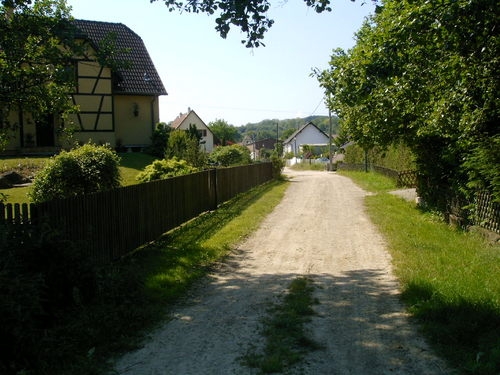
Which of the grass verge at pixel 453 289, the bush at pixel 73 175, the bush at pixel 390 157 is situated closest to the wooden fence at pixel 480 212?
the grass verge at pixel 453 289

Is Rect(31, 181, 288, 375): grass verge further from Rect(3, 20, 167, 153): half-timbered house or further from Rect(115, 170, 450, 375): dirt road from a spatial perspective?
Rect(3, 20, 167, 153): half-timbered house

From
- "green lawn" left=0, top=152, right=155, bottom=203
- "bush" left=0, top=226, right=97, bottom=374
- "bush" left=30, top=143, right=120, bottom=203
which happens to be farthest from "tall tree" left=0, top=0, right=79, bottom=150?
"green lawn" left=0, top=152, right=155, bottom=203

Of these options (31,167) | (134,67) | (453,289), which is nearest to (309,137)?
(134,67)

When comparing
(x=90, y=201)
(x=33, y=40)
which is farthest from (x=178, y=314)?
(x=33, y=40)

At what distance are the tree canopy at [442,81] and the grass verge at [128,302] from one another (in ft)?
16.0

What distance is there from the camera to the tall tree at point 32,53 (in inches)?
Answer: 306

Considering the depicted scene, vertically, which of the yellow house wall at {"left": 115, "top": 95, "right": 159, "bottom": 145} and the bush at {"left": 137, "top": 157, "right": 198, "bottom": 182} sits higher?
the yellow house wall at {"left": 115, "top": 95, "right": 159, "bottom": 145}

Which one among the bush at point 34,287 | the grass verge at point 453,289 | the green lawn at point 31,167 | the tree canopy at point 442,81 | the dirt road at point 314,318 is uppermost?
the tree canopy at point 442,81

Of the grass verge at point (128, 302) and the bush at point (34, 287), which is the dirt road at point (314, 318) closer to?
the grass verge at point (128, 302)

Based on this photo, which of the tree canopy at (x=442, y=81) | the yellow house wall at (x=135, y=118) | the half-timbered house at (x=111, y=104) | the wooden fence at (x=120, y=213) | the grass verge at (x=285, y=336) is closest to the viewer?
the grass verge at (x=285, y=336)

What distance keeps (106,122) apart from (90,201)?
22658 mm

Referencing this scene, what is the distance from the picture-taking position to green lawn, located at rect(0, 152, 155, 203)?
1665 cm

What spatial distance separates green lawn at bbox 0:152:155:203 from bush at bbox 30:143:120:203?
4409mm

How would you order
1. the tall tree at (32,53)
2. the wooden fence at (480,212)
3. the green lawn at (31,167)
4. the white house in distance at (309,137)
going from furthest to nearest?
the white house in distance at (309,137)
the green lawn at (31,167)
the wooden fence at (480,212)
the tall tree at (32,53)
